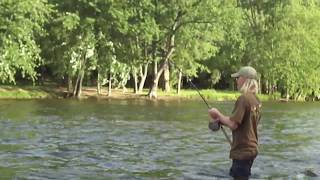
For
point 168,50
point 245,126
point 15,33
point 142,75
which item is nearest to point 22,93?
point 15,33

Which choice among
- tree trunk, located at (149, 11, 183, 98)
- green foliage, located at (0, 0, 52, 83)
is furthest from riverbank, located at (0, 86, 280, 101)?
green foliage, located at (0, 0, 52, 83)

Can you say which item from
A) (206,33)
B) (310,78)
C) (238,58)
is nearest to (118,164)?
(206,33)

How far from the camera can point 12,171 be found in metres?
16.7

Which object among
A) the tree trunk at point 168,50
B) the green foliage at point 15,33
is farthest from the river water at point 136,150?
the tree trunk at point 168,50

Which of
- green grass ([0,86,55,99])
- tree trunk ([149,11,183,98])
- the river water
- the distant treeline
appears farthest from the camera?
tree trunk ([149,11,183,98])

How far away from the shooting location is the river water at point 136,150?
1714 cm

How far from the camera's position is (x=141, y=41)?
254 ft

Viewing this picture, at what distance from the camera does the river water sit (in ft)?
56.2

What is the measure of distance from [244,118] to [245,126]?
7.1 inches

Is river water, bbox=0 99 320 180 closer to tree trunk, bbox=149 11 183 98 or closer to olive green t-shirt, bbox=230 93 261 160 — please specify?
olive green t-shirt, bbox=230 93 261 160

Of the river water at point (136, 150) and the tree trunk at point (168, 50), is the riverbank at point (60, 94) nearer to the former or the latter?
the tree trunk at point (168, 50)

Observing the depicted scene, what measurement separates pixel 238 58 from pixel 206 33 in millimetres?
21494

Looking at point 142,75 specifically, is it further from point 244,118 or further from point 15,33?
point 244,118

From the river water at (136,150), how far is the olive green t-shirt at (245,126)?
3759 mm
